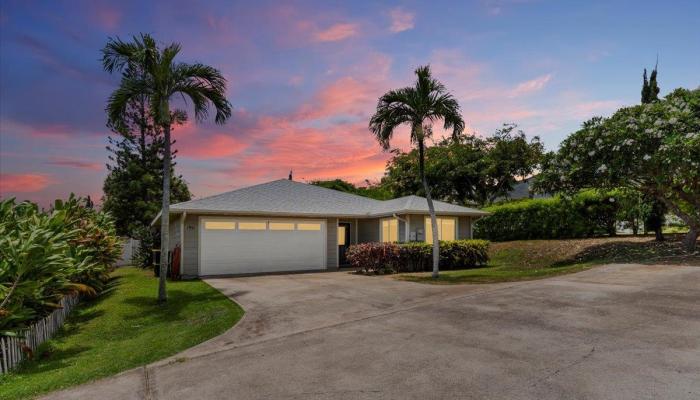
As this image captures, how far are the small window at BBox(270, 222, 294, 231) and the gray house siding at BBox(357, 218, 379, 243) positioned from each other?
14.2 feet

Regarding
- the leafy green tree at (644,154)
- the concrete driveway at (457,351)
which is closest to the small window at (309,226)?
the concrete driveway at (457,351)

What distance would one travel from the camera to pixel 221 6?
11703 millimetres

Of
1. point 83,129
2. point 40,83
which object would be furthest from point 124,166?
point 40,83

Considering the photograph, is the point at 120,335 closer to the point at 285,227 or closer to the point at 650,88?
the point at 285,227

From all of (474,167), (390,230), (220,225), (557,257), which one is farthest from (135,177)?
(557,257)

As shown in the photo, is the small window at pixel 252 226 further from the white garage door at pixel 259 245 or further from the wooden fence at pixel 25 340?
the wooden fence at pixel 25 340

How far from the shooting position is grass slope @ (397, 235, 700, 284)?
12.7 metres

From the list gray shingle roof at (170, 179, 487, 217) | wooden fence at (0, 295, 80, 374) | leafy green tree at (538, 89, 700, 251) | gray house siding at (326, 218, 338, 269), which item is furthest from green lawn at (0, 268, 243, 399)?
leafy green tree at (538, 89, 700, 251)

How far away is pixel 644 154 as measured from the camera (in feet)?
42.8

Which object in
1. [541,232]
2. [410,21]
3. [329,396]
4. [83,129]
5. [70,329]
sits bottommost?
[70,329]

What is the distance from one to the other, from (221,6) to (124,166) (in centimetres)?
2592

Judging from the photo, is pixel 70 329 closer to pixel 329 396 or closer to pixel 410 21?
pixel 329 396

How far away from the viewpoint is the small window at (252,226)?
16.6 metres

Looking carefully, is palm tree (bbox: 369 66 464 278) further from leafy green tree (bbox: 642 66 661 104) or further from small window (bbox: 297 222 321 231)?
leafy green tree (bbox: 642 66 661 104)
